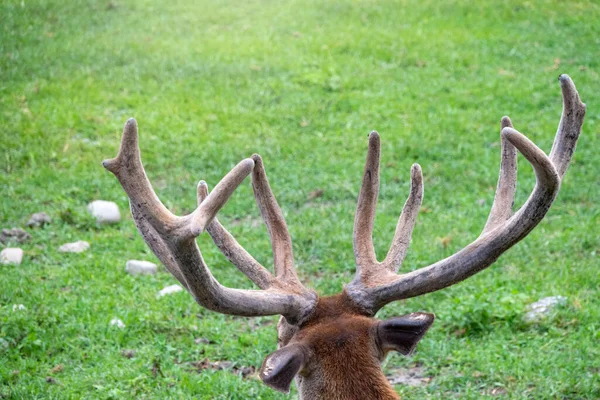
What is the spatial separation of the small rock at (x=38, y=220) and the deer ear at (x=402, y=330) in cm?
499

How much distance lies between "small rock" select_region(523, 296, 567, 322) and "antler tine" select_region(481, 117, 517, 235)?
190 cm

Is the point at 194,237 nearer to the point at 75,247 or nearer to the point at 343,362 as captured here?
the point at 343,362

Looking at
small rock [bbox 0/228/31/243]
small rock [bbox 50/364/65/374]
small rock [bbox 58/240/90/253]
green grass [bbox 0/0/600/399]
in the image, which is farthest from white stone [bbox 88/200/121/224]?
small rock [bbox 50/364/65/374]

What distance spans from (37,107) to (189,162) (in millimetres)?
2287

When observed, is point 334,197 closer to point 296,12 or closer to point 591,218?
point 591,218

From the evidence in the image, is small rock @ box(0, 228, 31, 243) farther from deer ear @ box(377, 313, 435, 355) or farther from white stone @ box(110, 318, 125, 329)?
deer ear @ box(377, 313, 435, 355)

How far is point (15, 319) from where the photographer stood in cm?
579

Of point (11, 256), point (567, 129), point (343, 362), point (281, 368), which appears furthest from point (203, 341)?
point (567, 129)

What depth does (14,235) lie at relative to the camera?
7434 mm

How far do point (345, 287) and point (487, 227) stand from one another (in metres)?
0.72

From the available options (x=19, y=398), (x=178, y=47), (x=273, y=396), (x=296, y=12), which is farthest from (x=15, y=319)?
(x=296, y=12)

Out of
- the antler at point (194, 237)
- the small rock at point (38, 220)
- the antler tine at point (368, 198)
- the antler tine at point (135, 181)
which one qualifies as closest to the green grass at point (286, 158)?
the small rock at point (38, 220)

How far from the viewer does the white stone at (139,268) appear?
22.6 feet

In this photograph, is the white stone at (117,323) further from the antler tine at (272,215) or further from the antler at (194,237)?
the antler at (194,237)
